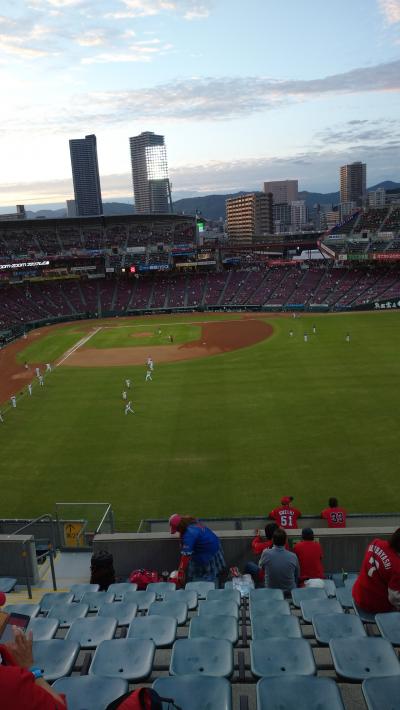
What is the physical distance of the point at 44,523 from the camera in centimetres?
1515

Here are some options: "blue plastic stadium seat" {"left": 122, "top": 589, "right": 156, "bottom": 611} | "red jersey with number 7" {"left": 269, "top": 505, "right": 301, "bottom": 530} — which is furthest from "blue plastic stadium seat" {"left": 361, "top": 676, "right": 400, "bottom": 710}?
"red jersey with number 7" {"left": 269, "top": 505, "right": 301, "bottom": 530}

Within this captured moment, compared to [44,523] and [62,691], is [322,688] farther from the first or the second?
[44,523]

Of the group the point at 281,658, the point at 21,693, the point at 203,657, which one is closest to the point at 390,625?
the point at 281,658

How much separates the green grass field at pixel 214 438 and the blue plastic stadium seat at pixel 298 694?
14.8m

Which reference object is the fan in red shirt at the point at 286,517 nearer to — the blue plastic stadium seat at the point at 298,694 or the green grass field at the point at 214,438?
the green grass field at the point at 214,438

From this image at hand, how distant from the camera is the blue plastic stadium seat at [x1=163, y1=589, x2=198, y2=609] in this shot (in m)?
7.85

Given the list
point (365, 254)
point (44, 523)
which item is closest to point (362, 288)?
point (365, 254)

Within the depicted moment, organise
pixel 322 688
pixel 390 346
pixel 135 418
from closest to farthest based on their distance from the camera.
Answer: pixel 322 688
pixel 135 418
pixel 390 346

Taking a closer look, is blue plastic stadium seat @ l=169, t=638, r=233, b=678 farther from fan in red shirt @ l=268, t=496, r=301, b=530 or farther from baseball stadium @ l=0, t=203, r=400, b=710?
fan in red shirt @ l=268, t=496, r=301, b=530

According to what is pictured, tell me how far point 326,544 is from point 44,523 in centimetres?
851

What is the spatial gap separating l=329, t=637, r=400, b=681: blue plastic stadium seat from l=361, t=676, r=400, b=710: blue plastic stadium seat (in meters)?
0.45

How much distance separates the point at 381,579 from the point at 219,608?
232cm

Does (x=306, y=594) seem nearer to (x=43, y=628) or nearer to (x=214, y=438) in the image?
(x=43, y=628)

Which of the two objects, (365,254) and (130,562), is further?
(365,254)
